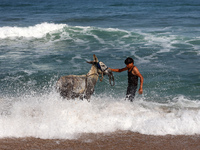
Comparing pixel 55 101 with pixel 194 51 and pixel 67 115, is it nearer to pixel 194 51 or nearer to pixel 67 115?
pixel 67 115

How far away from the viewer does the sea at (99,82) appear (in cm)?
693

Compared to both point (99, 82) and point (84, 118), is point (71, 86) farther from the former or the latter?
point (99, 82)

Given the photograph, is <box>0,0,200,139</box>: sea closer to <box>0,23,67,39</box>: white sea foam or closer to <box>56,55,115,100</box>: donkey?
<box>0,23,67,39</box>: white sea foam

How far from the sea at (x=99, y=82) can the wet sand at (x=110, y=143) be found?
24 cm

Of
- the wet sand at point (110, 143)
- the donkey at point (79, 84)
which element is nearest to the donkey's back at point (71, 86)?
the donkey at point (79, 84)

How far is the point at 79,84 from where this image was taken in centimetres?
693

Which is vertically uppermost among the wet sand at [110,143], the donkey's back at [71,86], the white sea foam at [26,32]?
the donkey's back at [71,86]

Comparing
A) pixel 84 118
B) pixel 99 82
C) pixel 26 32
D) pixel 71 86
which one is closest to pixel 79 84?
pixel 71 86

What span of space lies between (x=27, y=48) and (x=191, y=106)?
12.0 metres

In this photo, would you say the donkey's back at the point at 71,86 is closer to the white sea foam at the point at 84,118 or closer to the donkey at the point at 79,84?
the donkey at the point at 79,84

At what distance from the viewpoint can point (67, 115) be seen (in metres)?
7.23

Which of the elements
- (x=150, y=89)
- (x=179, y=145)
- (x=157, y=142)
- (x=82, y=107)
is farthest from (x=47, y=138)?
(x=150, y=89)

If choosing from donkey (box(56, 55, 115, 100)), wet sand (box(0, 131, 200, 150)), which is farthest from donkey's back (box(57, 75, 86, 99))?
wet sand (box(0, 131, 200, 150))

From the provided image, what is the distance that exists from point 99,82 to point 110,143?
5.30 metres
